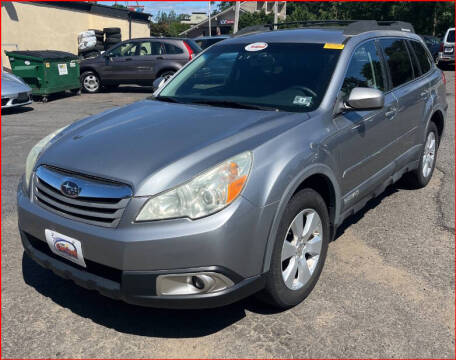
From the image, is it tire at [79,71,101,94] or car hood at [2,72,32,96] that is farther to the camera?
tire at [79,71,101,94]

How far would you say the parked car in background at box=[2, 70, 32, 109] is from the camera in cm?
1041

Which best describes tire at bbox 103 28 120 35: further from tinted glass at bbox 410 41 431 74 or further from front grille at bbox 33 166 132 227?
front grille at bbox 33 166 132 227

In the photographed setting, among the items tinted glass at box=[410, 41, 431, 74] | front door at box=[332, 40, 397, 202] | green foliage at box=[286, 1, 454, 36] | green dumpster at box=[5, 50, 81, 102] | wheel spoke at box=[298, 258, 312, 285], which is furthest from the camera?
green foliage at box=[286, 1, 454, 36]

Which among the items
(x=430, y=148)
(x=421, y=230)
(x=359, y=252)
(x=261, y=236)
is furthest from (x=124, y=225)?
(x=430, y=148)

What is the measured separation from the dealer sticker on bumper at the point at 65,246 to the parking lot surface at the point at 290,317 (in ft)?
1.63

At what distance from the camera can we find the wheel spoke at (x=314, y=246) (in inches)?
118

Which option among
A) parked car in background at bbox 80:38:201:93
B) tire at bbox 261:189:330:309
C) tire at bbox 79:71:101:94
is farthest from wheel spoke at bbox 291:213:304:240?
tire at bbox 79:71:101:94

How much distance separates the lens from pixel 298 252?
290cm

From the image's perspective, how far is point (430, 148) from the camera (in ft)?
17.4

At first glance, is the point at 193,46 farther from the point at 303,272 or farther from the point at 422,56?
the point at 303,272

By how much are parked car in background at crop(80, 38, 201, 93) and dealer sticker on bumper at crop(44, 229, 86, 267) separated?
38.8 ft

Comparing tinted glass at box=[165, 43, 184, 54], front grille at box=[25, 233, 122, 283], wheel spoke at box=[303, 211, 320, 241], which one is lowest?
front grille at box=[25, 233, 122, 283]

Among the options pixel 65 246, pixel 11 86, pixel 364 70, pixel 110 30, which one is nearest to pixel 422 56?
pixel 364 70

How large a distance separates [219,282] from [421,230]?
8.26 ft
